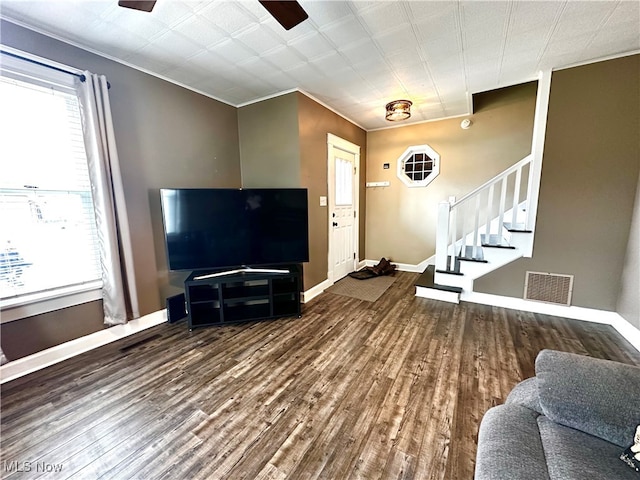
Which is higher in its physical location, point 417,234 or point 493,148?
point 493,148

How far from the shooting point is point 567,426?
2.97ft

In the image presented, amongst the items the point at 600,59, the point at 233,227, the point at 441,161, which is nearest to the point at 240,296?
the point at 233,227

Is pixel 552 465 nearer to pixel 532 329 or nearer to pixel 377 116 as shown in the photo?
pixel 532 329

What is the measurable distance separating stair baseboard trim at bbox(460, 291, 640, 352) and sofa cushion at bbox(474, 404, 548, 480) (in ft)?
7.65

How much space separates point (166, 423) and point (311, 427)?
Result: 86 centimetres

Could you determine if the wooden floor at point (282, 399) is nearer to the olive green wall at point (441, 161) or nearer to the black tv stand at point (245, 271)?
the black tv stand at point (245, 271)

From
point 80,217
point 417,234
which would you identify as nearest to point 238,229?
point 80,217

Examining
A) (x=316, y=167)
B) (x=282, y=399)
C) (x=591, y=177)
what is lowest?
(x=282, y=399)

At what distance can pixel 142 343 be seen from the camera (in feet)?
7.70

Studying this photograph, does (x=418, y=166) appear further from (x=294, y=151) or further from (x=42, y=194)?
(x=42, y=194)

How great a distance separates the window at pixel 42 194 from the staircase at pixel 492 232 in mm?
3669

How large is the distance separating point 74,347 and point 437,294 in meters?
3.79

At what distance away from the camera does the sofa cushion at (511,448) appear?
74 centimetres

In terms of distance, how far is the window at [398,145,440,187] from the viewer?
4188mm
